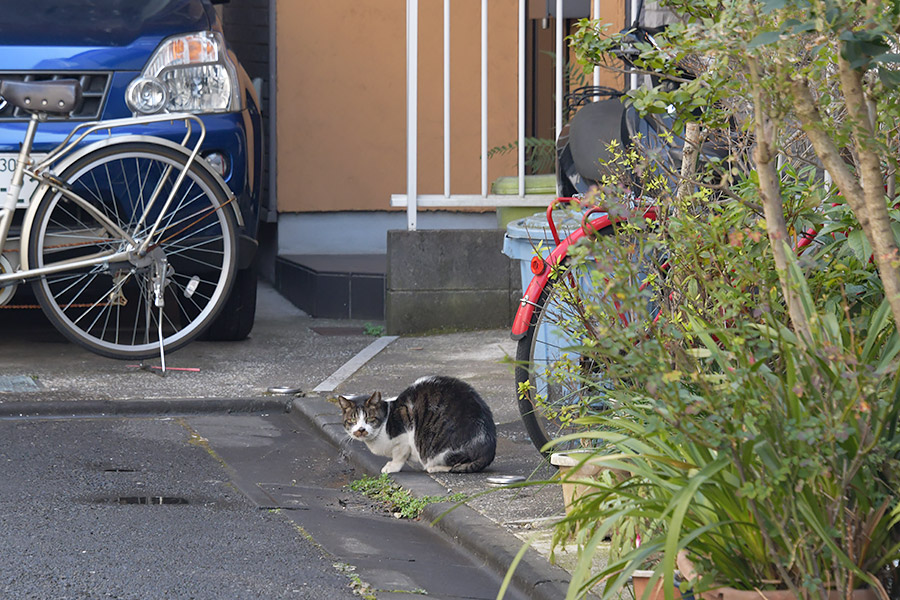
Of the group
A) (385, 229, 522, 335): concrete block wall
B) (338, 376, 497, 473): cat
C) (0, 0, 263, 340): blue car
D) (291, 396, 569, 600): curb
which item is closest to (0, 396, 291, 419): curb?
(291, 396, 569, 600): curb

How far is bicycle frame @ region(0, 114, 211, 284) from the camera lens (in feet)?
18.7

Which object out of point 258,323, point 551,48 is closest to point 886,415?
point 258,323

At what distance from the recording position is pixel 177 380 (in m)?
5.97

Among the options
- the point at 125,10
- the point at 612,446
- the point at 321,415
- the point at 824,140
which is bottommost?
the point at 321,415

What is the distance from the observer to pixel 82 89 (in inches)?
237

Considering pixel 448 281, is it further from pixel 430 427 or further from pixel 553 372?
pixel 553 372

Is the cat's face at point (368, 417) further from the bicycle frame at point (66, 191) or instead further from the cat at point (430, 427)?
the bicycle frame at point (66, 191)

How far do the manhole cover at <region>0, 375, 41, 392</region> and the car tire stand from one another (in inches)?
46.2

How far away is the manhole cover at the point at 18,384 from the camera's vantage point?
568 centimetres

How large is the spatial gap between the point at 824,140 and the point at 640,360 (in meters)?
0.55

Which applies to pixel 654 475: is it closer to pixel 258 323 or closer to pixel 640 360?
pixel 640 360

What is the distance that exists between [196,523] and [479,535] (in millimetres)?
894

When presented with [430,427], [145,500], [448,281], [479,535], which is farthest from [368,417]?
[448,281]

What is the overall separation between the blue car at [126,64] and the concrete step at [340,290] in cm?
189
